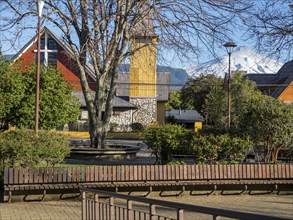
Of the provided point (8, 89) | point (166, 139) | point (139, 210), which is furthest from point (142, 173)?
point (8, 89)

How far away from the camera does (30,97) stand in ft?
123

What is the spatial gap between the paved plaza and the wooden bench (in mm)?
382

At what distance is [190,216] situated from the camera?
11805mm

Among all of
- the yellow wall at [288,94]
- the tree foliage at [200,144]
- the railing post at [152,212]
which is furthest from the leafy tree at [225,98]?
the railing post at [152,212]

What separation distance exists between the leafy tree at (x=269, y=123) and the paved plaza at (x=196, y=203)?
2.73 meters

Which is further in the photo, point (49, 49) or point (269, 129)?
point (49, 49)

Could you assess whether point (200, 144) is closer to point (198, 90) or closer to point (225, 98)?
point (225, 98)

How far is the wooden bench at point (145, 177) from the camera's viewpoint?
1480cm

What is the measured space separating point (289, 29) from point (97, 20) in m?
7.56

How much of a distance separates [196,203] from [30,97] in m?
24.4

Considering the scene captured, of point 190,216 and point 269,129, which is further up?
point 269,129

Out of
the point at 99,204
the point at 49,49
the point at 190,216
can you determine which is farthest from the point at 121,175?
the point at 49,49

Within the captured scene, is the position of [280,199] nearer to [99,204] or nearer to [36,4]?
[99,204]

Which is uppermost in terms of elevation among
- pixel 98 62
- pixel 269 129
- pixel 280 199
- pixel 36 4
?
pixel 36 4
